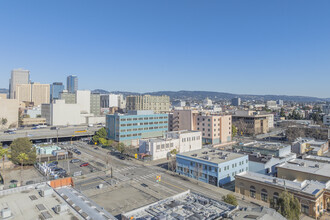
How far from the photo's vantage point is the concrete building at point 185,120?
9125 centimetres

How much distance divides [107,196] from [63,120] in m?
104

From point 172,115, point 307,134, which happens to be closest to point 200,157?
point 172,115

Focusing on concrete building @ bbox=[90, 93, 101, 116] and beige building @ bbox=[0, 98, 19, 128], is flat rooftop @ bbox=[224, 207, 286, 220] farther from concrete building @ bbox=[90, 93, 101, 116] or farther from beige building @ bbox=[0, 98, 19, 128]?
concrete building @ bbox=[90, 93, 101, 116]

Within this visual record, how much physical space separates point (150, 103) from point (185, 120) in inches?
2014

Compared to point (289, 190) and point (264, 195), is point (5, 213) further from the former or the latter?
point (289, 190)

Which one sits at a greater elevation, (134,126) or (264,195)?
(134,126)

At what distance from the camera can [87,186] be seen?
42.8 meters

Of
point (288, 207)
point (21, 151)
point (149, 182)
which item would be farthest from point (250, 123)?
point (21, 151)

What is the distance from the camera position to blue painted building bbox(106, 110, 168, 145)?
7762 centimetres

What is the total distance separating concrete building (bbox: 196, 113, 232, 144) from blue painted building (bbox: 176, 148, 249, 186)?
33783 mm

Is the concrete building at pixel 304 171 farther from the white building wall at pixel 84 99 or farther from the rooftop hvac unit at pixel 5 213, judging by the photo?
the white building wall at pixel 84 99

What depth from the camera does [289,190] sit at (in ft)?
110

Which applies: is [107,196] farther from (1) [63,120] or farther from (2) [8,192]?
(1) [63,120]

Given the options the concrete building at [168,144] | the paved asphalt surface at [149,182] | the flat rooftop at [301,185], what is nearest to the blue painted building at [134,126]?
the concrete building at [168,144]
